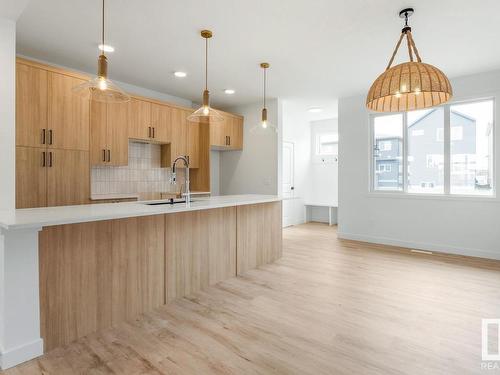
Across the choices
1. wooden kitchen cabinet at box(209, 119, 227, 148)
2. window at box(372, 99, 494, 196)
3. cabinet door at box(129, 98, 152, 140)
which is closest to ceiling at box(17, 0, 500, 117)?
cabinet door at box(129, 98, 152, 140)

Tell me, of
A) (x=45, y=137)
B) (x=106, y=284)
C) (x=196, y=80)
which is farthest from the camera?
(x=196, y=80)

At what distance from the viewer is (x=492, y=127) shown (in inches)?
176

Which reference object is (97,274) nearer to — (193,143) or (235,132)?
(193,143)

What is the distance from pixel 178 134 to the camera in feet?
17.6

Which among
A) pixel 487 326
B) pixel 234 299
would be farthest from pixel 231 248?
pixel 487 326

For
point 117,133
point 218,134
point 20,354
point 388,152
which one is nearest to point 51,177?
point 117,133

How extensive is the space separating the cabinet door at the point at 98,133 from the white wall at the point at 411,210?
168 inches

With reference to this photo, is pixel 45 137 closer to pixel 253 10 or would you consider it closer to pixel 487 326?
pixel 253 10

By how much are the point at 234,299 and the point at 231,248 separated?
2.59 ft

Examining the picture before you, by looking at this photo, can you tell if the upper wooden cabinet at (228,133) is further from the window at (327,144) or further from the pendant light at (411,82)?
the pendant light at (411,82)

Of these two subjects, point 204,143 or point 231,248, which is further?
point 204,143

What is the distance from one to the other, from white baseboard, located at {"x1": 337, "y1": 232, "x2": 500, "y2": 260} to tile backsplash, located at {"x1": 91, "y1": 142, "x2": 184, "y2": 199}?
363 cm

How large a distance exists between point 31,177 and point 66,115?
90 cm

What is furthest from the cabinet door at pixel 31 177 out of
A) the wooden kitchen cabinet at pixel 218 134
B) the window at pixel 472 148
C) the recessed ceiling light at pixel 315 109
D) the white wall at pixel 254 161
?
the window at pixel 472 148
